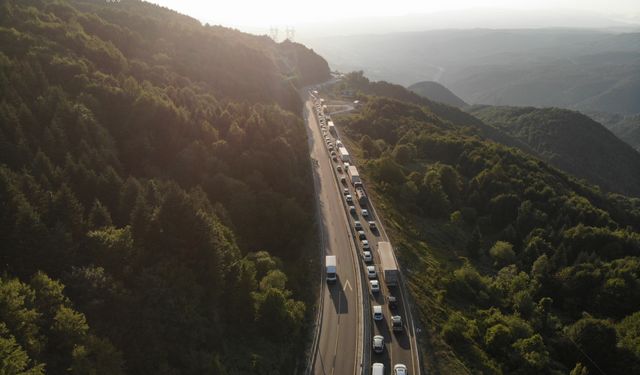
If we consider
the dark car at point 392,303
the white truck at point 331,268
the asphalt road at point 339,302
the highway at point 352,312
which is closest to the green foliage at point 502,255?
the highway at point 352,312

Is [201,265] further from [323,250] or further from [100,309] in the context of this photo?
[323,250]

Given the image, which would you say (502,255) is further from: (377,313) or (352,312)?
(352,312)

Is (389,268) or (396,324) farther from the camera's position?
(389,268)

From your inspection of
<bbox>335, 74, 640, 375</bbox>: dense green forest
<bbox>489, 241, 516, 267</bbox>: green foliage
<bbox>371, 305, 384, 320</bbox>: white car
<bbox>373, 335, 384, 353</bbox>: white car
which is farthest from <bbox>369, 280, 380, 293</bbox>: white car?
<bbox>489, 241, 516, 267</bbox>: green foliage

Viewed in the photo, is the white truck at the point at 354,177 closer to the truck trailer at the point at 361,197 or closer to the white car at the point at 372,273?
the truck trailer at the point at 361,197

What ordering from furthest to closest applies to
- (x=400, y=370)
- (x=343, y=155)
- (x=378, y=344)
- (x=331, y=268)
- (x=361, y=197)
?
(x=343, y=155)
(x=361, y=197)
(x=331, y=268)
(x=378, y=344)
(x=400, y=370)

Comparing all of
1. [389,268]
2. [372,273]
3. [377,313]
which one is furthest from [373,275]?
[377,313]
